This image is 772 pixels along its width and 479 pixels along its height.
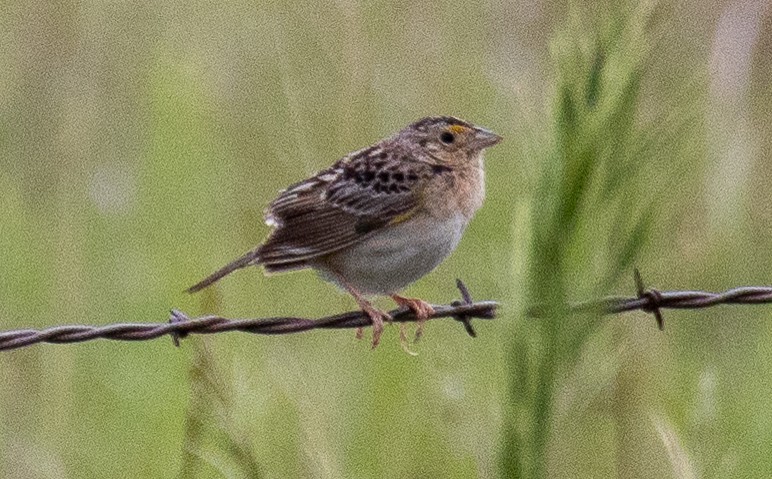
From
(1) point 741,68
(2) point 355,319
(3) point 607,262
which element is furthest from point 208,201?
(3) point 607,262

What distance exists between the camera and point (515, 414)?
114 cm

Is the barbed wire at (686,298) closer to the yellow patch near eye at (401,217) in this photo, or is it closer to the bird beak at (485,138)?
the yellow patch near eye at (401,217)

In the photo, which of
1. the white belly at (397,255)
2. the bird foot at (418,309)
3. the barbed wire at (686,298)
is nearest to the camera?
the barbed wire at (686,298)

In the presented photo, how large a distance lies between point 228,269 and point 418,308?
1.72ft

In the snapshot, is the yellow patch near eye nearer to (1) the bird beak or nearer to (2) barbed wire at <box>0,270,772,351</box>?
(1) the bird beak

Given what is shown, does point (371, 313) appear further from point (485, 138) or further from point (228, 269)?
point (485, 138)

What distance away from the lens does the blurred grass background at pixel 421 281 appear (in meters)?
1.16

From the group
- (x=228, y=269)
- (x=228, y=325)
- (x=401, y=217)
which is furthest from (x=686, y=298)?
(x=401, y=217)

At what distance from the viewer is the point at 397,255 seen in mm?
3738

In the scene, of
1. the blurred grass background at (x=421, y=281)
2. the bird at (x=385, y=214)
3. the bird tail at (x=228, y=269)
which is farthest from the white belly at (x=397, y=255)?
the bird tail at (x=228, y=269)

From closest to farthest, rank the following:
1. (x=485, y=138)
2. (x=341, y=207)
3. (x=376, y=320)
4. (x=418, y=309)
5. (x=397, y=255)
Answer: (x=376, y=320)
(x=418, y=309)
(x=397, y=255)
(x=341, y=207)
(x=485, y=138)

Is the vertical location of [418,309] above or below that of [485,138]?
below

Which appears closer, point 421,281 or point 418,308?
point 418,308

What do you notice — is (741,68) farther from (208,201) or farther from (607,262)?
(607,262)
